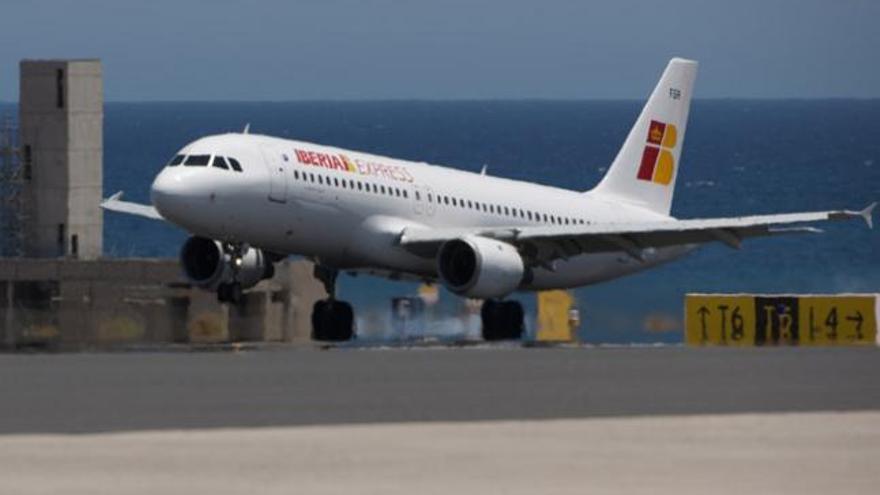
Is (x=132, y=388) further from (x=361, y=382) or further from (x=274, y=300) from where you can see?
(x=274, y=300)

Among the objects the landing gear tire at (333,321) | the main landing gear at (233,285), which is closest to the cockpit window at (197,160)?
the main landing gear at (233,285)

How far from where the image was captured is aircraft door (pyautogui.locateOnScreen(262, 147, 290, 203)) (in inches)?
1857

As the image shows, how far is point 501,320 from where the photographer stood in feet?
168

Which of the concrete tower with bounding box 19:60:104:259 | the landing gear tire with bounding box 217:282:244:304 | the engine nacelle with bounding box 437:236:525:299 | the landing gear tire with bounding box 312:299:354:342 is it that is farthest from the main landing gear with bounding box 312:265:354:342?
the concrete tower with bounding box 19:60:104:259

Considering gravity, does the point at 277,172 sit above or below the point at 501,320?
above

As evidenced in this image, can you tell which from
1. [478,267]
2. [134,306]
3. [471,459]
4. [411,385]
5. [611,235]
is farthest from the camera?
[134,306]

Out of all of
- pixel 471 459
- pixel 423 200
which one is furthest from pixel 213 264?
pixel 471 459

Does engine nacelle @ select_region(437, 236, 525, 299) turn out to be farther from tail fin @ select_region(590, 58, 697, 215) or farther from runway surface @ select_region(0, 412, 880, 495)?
runway surface @ select_region(0, 412, 880, 495)

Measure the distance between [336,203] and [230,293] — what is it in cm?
271

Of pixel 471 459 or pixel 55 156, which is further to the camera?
pixel 55 156

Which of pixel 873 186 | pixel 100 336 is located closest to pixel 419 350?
pixel 100 336

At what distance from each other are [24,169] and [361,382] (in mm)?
48137

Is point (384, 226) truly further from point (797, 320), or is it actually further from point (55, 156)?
point (55, 156)

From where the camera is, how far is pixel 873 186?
180250 millimetres
